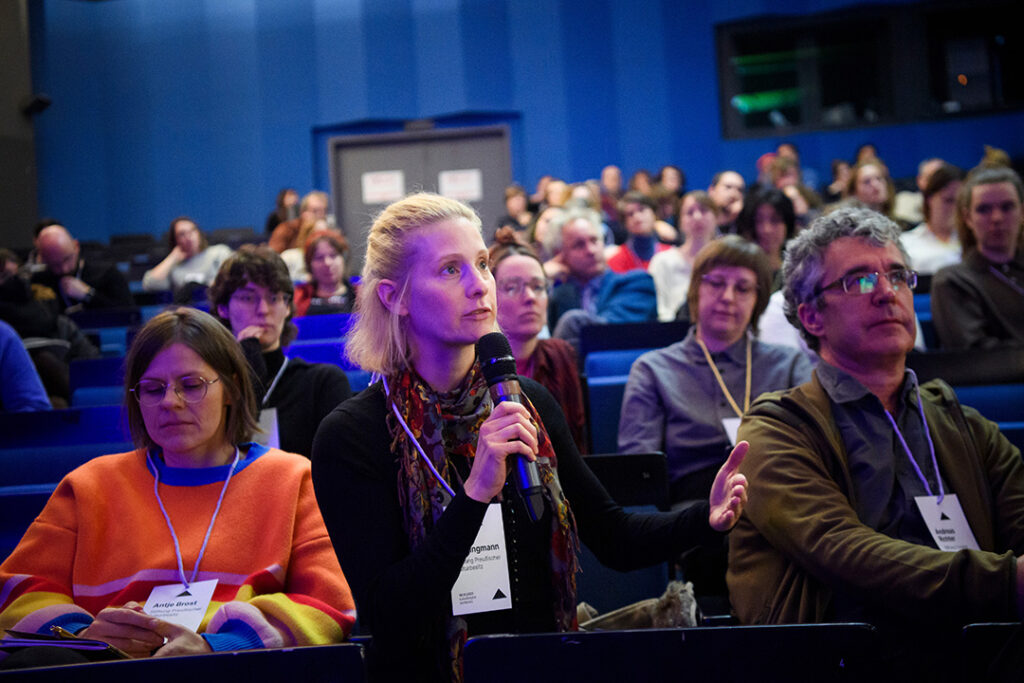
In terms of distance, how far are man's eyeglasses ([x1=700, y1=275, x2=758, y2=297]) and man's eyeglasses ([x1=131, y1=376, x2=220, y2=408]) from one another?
1690mm

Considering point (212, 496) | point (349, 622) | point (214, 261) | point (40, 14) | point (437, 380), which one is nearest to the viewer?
point (437, 380)

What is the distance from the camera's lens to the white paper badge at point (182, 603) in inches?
65.6

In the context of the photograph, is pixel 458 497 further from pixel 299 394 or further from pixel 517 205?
pixel 517 205

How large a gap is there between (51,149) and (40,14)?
1.57 metres

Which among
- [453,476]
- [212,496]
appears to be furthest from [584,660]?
[212,496]

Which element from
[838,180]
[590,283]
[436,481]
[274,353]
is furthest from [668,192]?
[436,481]

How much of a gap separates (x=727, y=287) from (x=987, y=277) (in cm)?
112

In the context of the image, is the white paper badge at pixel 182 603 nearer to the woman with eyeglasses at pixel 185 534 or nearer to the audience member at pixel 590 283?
the woman with eyeglasses at pixel 185 534

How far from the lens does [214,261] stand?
6785mm

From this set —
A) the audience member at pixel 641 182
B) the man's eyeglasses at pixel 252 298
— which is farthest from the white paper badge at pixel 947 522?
the audience member at pixel 641 182

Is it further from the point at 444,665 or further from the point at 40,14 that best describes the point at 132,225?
the point at 444,665

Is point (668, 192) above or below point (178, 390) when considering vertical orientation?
above

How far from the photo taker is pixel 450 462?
5.06ft

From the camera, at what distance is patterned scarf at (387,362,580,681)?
147cm
